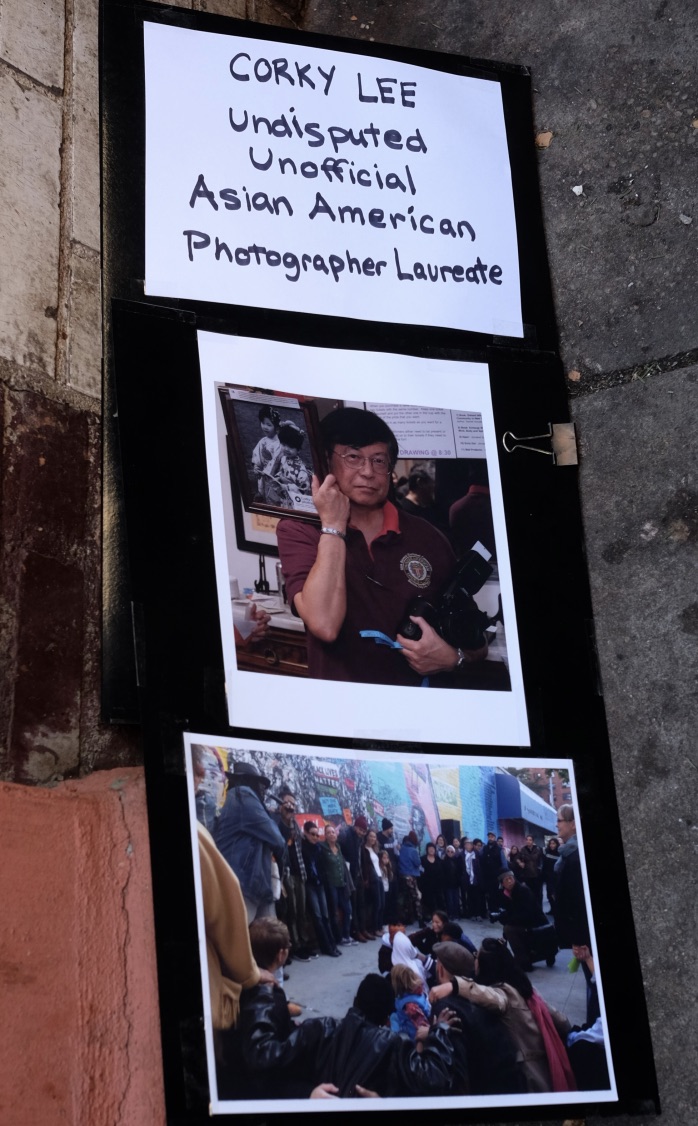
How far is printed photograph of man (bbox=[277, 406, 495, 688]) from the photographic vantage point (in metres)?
1.52

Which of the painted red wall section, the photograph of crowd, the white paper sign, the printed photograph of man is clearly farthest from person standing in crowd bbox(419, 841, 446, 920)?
the white paper sign

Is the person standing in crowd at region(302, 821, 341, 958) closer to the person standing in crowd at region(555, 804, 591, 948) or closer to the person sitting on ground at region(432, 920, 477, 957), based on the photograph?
the person sitting on ground at region(432, 920, 477, 957)

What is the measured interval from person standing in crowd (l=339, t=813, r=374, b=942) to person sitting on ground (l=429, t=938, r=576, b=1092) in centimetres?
12

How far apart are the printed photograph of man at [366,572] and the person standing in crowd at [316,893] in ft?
0.69

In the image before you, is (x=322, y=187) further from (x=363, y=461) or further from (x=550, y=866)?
(x=550, y=866)

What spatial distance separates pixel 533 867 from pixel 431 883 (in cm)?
15

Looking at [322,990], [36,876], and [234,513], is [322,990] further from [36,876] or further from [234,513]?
[234,513]

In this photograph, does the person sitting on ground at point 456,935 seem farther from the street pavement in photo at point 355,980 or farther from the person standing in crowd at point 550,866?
the person standing in crowd at point 550,866

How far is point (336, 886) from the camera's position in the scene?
141 centimetres

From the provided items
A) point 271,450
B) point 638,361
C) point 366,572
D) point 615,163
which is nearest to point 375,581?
point 366,572

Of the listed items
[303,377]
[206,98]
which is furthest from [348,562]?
[206,98]

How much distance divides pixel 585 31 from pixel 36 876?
5.46 ft

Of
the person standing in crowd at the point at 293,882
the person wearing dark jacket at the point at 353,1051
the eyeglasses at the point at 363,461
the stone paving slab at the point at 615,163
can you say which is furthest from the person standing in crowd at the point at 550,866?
the stone paving slab at the point at 615,163

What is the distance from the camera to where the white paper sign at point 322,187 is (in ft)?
5.37
